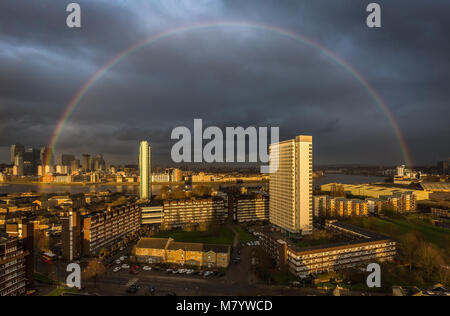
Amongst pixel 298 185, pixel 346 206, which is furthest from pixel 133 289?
pixel 346 206

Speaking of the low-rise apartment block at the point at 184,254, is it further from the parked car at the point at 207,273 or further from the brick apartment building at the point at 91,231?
the brick apartment building at the point at 91,231

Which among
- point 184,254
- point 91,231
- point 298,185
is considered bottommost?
point 184,254

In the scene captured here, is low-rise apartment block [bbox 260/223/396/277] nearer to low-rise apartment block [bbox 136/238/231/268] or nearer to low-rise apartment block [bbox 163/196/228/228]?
low-rise apartment block [bbox 136/238/231/268]

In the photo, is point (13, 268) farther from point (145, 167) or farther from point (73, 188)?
point (73, 188)

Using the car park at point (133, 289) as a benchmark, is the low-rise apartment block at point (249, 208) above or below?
above

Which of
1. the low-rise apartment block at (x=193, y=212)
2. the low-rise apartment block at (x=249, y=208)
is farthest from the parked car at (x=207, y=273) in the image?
the low-rise apartment block at (x=249, y=208)

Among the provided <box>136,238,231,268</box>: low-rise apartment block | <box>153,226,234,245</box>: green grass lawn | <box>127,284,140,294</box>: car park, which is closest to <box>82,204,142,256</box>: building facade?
<box>153,226,234,245</box>: green grass lawn
